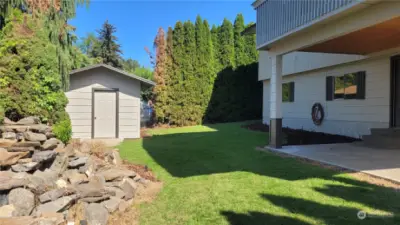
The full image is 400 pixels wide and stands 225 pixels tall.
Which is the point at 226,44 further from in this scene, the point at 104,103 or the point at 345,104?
the point at 345,104

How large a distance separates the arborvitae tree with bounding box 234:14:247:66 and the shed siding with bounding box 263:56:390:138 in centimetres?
459

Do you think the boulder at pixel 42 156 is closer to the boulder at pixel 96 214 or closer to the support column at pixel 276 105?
the boulder at pixel 96 214

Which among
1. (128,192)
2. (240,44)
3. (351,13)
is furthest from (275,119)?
(240,44)

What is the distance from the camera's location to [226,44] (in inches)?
725

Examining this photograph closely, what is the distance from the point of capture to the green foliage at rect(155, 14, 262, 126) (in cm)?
1748

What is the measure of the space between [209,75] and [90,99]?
Result: 7.99m


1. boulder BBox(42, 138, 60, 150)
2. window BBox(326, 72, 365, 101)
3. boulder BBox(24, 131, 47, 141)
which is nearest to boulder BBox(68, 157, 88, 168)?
boulder BBox(42, 138, 60, 150)

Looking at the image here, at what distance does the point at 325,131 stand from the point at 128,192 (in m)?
9.25

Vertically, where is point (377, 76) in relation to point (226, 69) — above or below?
below

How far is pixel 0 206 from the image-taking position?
3455 mm

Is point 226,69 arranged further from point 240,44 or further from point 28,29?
point 28,29

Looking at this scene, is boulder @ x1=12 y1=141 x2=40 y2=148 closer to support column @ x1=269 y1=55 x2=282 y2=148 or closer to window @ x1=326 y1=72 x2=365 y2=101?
support column @ x1=269 y1=55 x2=282 y2=148

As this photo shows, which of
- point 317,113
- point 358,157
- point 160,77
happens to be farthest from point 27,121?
point 160,77

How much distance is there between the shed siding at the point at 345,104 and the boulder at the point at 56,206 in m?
8.93
